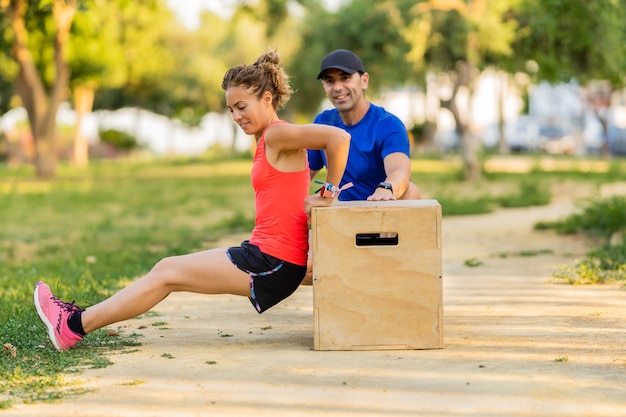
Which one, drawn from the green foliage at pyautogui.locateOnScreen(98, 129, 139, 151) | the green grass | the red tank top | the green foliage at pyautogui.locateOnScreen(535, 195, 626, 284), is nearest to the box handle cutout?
the red tank top

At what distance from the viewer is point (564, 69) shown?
22.3 metres

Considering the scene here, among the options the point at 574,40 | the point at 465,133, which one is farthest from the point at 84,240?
the point at 465,133

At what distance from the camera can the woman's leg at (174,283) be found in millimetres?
5504

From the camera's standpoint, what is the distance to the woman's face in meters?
5.49

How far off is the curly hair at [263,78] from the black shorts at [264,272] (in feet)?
2.62

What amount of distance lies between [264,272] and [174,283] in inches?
18.8

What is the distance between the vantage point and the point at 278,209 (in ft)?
18.0

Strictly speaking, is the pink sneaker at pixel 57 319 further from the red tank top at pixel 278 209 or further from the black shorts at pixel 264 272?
the red tank top at pixel 278 209

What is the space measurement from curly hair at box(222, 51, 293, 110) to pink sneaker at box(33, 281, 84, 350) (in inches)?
57.6

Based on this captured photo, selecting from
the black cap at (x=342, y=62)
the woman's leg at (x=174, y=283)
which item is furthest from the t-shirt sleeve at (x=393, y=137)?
the woman's leg at (x=174, y=283)

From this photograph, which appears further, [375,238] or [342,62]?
[342,62]

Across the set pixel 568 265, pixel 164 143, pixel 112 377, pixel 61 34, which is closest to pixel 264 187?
pixel 112 377

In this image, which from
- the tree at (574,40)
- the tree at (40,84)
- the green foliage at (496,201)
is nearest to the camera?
the tree at (574,40)

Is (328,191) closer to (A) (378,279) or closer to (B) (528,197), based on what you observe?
(A) (378,279)
